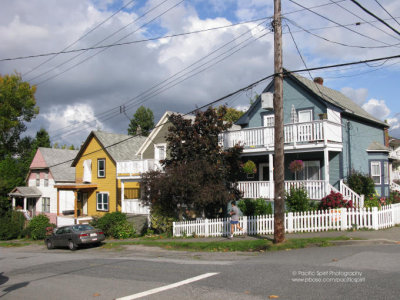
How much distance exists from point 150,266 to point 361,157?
15646 millimetres

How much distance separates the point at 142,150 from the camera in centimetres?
3028

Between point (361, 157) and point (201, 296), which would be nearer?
point (201, 296)

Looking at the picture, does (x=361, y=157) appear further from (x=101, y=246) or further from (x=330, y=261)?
(x=101, y=246)

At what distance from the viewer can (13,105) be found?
47.3 metres

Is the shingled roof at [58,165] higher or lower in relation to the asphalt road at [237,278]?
higher

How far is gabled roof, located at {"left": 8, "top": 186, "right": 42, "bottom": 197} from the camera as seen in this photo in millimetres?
Result: 37991

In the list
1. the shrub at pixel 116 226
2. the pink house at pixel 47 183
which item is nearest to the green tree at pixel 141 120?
the pink house at pixel 47 183

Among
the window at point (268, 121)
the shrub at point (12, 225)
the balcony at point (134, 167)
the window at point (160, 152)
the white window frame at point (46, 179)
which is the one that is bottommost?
the shrub at point (12, 225)

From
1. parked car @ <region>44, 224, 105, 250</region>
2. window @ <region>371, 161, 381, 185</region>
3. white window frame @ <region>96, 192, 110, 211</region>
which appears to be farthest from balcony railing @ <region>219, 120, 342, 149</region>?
white window frame @ <region>96, 192, 110, 211</region>

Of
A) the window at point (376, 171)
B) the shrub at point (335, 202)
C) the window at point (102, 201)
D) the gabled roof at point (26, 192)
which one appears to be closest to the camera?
the shrub at point (335, 202)

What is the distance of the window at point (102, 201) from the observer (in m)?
32.3

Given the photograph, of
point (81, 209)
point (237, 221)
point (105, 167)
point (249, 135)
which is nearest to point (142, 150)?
point (105, 167)

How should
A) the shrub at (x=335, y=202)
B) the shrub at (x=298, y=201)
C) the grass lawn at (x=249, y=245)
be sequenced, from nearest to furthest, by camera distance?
the grass lawn at (x=249, y=245)
the shrub at (x=335, y=202)
the shrub at (x=298, y=201)

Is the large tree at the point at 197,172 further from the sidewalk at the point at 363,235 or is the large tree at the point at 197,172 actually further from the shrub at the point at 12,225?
the shrub at the point at 12,225
